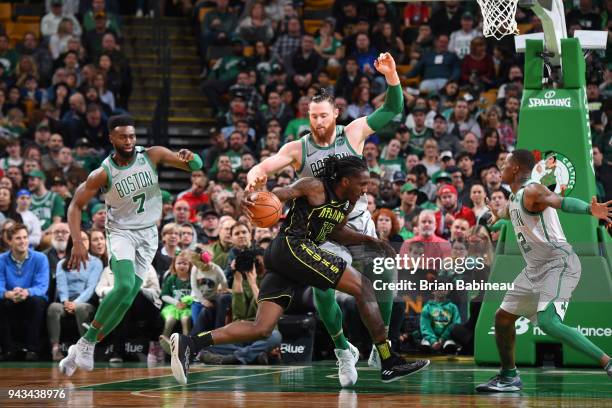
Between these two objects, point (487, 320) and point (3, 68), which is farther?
point (3, 68)

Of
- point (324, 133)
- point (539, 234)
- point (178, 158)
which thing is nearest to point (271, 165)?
point (324, 133)

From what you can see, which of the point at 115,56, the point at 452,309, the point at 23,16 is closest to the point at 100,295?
the point at 452,309

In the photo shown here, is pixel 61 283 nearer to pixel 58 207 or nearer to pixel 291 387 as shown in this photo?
pixel 58 207

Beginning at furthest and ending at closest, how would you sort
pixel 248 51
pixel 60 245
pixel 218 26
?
pixel 218 26 < pixel 248 51 < pixel 60 245

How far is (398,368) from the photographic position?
930 cm

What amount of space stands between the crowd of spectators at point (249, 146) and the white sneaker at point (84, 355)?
2162 mm

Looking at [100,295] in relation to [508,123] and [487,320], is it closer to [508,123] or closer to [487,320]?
Answer: [487,320]

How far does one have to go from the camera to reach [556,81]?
12188 mm

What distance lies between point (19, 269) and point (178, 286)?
190 cm

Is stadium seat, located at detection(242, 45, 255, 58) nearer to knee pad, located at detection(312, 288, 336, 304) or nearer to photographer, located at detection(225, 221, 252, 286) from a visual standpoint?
photographer, located at detection(225, 221, 252, 286)

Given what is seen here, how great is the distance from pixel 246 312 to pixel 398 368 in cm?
405

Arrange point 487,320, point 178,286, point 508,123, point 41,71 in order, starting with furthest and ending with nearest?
point 41,71
point 508,123
point 178,286
point 487,320

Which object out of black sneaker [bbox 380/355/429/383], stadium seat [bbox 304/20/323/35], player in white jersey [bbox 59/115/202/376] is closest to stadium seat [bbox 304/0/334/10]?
stadium seat [bbox 304/20/323/35]

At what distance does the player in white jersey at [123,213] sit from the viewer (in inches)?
422
